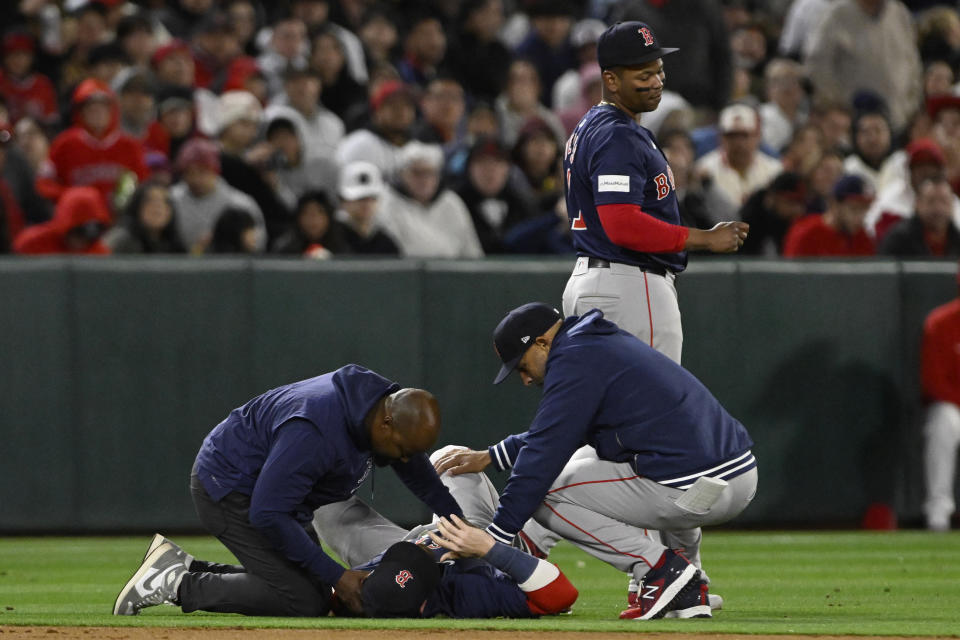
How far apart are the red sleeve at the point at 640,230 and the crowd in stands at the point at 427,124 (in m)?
4.83

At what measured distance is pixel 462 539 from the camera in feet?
19.0

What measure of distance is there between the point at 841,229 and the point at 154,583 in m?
6.65

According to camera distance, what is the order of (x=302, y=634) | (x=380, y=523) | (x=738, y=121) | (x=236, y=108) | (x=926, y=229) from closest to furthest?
1. (x=302, y=634)
2. (x=380, y=523)
3. (x=926, y=229)
4. (x=236, y=108)
5. (x=738, y=121)

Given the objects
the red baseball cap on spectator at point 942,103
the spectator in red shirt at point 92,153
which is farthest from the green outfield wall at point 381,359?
the red baseball cap on spectator at point 942,103

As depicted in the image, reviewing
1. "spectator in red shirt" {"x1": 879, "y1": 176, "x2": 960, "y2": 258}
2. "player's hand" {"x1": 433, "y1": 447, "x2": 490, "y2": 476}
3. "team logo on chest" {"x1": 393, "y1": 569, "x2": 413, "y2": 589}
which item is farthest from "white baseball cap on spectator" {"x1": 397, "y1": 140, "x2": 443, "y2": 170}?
"team logo on chest" {"x1": 393, "y1": 569, "x2": 413, "y2": 589}

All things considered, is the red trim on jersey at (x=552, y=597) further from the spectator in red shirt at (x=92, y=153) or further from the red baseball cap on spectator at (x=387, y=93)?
the red baseball cap on spectator at (x=387, y=93)

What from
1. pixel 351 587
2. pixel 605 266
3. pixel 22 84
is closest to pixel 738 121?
pixel 22 84

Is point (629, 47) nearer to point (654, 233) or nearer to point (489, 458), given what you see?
point (654, 233)

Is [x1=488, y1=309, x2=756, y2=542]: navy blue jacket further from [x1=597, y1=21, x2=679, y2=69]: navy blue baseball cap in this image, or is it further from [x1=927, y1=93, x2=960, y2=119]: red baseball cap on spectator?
[x1=927, y1=93, x2=960, y2=119]: red baseball cap on spectator

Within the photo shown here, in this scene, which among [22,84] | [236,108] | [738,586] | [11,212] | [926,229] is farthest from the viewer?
[22,84]

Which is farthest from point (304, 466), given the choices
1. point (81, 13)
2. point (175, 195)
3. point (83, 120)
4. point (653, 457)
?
point (81, 13)

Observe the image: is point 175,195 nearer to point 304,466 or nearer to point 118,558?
point 118,558

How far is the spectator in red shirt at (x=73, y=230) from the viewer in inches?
415

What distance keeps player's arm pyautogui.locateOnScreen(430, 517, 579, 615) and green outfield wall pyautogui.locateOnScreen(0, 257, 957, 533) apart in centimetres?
389
